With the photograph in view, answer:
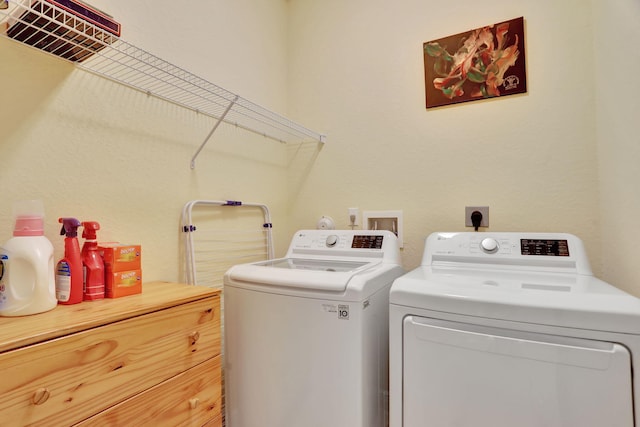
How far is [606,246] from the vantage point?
1.39 meters

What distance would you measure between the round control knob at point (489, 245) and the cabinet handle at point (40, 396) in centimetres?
152

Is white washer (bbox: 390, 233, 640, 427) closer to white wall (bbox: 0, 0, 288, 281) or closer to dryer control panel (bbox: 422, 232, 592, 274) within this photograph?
dryer control panel (bbox: 422, 232, 592, 274)

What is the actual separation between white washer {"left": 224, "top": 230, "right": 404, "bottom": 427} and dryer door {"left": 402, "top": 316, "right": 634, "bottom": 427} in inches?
6.6

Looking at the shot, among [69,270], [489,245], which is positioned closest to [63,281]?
[69,270]

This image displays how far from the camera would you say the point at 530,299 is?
86 cm

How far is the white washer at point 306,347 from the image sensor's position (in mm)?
1071

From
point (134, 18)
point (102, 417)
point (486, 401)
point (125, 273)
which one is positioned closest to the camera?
point (102, 417)

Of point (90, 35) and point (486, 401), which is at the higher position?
point (90, 35)

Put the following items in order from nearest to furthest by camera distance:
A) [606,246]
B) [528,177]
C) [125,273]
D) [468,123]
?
1. [125,273]
2. [606,246]
3. [528,177]
4. [468,123]

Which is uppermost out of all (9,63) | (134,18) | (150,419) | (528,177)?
(134,18)

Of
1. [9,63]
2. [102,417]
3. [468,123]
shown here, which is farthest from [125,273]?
[468,123]

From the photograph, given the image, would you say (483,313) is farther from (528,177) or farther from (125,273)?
(125,273)

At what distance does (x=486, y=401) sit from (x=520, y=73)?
154 cm

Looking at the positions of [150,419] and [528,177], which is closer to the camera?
[150,419]
